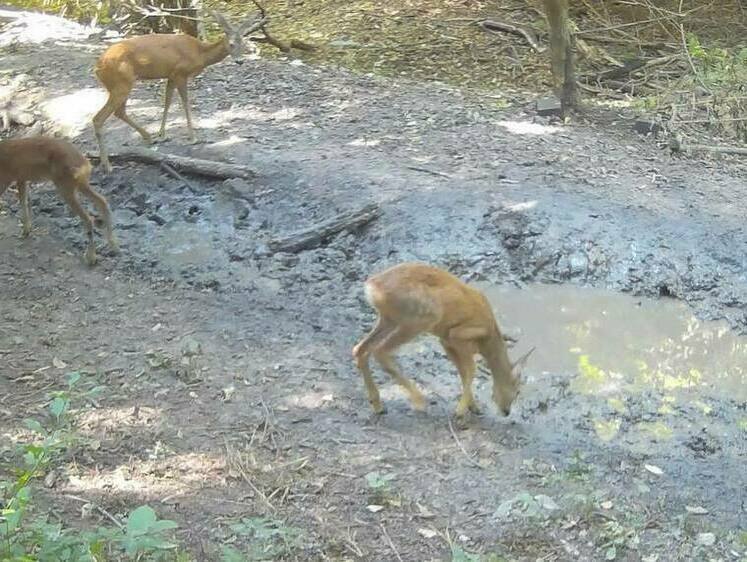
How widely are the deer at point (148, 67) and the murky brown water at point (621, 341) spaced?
425cm

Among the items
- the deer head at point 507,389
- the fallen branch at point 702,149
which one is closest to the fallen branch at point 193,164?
the deer head at point 507,389

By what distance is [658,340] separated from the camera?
23.4ft

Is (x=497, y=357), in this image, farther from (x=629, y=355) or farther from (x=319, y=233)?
(x=319, y=233)

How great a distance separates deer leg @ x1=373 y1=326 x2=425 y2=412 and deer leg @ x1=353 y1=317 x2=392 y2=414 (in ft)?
0.13

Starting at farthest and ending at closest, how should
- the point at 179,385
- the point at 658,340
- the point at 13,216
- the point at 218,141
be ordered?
the point at 218,141 < the point at 13,216 < the point at 658,340 < the point at 179,385

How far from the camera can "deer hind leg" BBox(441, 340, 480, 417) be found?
20.2 ft

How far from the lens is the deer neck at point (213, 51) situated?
35.1 ft

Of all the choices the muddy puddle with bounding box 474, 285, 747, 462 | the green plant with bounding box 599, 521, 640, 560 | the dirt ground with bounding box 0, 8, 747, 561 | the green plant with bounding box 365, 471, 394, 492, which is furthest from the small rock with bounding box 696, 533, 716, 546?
the green plant with bounding box 365, 471, 394, 492

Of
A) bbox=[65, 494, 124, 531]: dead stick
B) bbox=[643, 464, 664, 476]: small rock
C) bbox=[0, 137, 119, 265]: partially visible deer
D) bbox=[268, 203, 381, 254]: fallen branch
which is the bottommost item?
bbox=[643, 464, 664, 476]: small rock

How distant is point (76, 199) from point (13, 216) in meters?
1.14

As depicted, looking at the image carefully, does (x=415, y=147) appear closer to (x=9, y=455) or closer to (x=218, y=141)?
(x=218, y=141)

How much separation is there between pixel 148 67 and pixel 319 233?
10.1 ft

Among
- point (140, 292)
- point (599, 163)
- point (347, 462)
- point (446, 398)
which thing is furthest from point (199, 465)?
point (599, 163)

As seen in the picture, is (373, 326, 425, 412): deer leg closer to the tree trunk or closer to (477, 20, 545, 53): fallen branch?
the tree trunk
